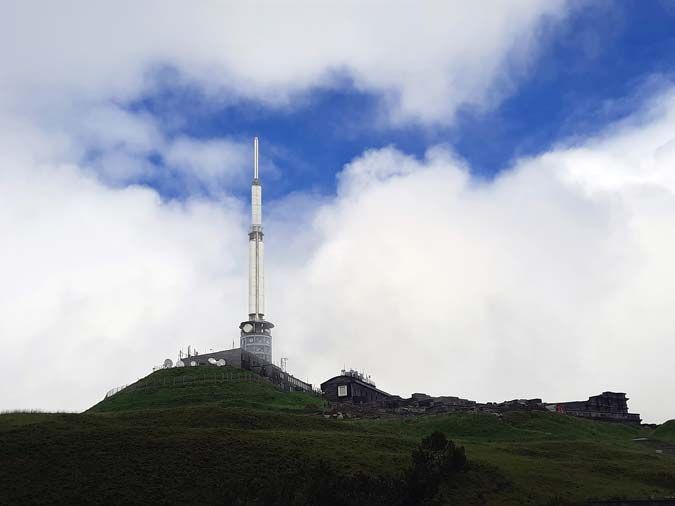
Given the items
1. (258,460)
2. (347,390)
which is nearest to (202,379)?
(347,390)

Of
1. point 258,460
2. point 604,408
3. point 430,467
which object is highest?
point 604,408

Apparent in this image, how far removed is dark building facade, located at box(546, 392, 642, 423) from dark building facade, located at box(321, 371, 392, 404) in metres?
26.8

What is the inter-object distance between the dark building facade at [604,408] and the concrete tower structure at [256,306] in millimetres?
45433

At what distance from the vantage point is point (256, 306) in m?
138

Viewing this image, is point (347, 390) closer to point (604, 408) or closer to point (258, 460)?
point (604, 408)

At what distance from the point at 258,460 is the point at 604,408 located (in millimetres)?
73482

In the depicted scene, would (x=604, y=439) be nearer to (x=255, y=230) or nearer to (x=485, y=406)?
(x=485, y=406)

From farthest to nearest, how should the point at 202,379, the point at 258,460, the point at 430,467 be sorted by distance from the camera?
the point at 202,379, the point at 258,460, the point at 430,467

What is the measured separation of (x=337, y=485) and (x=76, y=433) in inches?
985

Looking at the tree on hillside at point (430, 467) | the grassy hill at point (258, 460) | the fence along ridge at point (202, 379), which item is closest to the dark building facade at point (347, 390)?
the fence along ridge at point (202, 379)

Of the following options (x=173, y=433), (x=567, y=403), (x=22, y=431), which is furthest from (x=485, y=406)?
Answer: (x=22, y=431)

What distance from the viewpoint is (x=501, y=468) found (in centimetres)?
7012

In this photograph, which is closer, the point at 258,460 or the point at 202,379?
the point at 258,460

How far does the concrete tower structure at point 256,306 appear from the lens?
5364 inches
